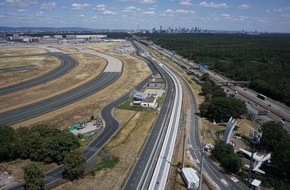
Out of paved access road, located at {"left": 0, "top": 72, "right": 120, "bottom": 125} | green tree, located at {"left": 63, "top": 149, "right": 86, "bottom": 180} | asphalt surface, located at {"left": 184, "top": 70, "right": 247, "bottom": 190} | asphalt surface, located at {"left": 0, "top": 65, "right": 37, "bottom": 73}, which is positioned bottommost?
paved access road, located at {"left": 0, "top": 72, "right": 120, "bottom": 125}

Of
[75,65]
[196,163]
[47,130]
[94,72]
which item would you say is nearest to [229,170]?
[196,163]

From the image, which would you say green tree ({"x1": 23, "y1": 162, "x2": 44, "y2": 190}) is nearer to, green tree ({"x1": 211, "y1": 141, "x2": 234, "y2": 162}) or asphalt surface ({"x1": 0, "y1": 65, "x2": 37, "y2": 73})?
green tree ({"x1": 211, "y1": 141, "x2": 234, "y2": 162})

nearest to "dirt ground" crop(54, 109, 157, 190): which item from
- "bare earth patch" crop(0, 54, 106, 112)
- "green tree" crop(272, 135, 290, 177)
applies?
"green tree" crop(272, 135, 290, 177)

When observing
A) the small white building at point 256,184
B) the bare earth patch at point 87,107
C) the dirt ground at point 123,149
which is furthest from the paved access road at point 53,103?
the small white building at point 256,184

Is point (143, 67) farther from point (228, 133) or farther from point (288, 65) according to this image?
point (228, 133)

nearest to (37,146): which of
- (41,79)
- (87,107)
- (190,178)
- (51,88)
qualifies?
(190,178)

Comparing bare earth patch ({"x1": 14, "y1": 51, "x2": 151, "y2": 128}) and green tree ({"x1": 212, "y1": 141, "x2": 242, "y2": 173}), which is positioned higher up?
green tree ({"x1": 212, "y1": 141, "x2": 242, "y2": 173})
